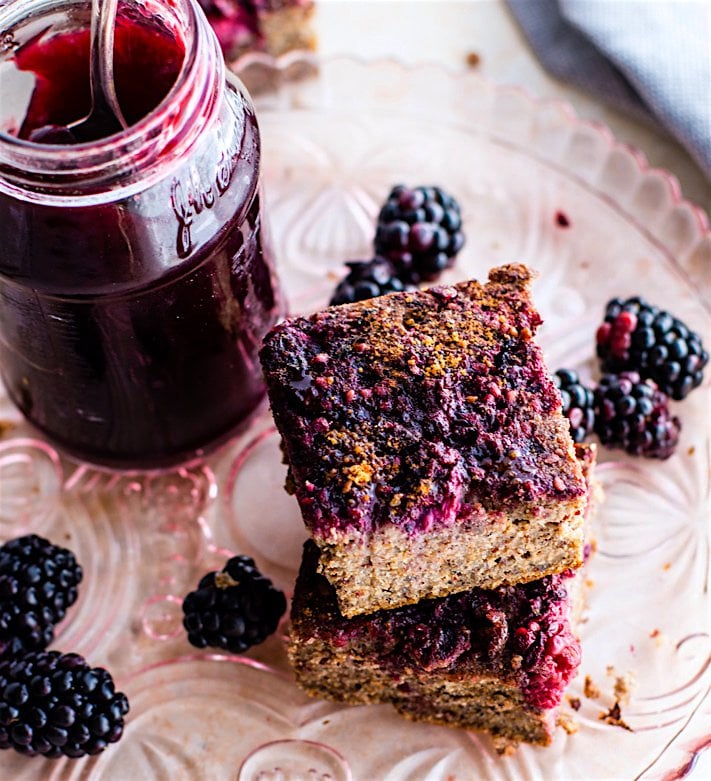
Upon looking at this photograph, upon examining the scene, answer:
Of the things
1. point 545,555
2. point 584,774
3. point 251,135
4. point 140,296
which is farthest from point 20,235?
point 584,774

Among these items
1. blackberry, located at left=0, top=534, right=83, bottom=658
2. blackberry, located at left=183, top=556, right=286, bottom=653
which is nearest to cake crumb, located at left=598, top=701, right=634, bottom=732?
blackberry, located at left=183, top=556, right=286, bottom=653

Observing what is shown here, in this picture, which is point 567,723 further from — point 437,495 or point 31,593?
point 31,593

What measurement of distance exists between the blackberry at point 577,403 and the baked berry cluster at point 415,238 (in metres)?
0.40

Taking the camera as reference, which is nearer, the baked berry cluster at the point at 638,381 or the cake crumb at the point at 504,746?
the cake crumb at the point at 504,746

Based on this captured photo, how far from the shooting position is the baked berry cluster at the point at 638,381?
86.0 inches

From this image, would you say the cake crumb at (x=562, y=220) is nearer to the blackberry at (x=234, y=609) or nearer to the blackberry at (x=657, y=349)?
the blackberry at (x=657, y=349)

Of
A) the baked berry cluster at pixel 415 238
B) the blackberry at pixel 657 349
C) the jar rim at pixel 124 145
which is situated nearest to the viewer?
the jar rim at pixel 124 145

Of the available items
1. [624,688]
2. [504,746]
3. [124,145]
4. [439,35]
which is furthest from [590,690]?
[439,35]

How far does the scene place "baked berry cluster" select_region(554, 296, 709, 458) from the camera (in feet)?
7.16

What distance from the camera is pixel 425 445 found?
172cm

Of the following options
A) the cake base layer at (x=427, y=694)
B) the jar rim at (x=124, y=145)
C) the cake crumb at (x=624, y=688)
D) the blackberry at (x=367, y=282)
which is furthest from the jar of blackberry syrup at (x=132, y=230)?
the cake crumb at (x=624, y=688)

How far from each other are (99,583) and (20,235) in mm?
819

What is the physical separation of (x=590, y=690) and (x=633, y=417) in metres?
0.55

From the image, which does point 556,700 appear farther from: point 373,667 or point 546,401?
point 546,401
